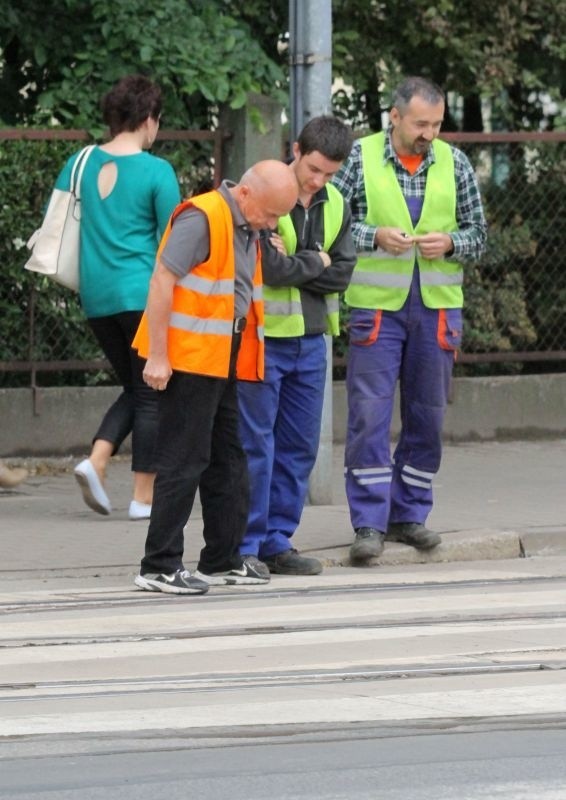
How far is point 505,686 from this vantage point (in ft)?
20.8

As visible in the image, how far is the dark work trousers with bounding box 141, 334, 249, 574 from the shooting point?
27.0 ft

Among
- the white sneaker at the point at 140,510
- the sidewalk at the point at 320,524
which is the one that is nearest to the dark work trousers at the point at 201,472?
the sidewalk at the point at 320,524

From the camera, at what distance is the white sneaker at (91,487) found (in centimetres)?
1015

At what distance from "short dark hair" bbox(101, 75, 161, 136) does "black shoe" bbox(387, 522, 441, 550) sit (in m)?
2.23

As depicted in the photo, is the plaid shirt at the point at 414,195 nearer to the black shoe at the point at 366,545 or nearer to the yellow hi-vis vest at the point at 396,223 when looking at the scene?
the yellow hi-vis vest at the point at 396,223

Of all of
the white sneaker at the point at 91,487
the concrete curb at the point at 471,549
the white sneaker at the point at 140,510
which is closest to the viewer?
the concrete curb at the point at 471,549

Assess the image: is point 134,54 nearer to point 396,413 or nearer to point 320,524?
point 396,413

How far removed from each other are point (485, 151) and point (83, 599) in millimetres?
6636

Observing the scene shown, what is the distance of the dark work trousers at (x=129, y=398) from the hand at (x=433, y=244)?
1.52 meters

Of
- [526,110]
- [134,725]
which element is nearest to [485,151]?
[526,110]

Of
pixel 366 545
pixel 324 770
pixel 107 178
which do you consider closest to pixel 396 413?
pixel 107 178

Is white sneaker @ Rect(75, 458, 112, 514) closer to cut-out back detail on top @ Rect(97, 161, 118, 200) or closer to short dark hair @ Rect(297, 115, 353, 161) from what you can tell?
cut-out back detail on top @ Rect(97, 161, 118, 200)

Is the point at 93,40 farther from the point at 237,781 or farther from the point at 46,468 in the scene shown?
the point at 237,781

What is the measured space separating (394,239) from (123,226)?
1.57 m
